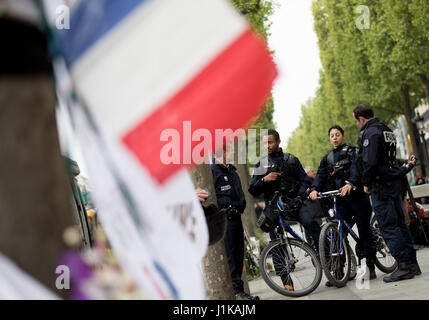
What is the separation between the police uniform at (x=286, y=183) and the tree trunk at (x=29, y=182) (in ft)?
19.0

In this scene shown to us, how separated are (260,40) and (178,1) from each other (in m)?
0.15

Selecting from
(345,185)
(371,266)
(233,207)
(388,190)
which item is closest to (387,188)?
(388,190)

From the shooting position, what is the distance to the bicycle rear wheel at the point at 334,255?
635 centimetres

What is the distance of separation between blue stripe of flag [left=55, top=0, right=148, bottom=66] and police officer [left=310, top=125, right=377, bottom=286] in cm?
575

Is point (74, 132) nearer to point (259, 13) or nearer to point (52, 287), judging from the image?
point (52, 287)

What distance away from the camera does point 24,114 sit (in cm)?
87

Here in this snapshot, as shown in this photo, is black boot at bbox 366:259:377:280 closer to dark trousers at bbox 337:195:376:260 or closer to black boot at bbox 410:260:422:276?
dark trousers at bbox 337:195:376:260

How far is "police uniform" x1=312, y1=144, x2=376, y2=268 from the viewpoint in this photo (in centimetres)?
683

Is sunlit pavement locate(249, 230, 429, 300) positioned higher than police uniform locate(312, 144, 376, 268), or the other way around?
police uniform locate(312, 144, 376, 268)

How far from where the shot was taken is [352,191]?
674cm

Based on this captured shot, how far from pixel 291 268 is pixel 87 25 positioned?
5.57 metres

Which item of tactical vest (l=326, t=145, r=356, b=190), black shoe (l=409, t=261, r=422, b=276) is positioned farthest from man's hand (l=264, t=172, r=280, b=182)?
black shoe (l=409, t=261, r=422, b=276)

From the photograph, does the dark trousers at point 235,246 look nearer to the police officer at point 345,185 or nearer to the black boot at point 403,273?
the police officer at point 345,185

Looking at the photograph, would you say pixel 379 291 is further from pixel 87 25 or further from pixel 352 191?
pixel 87 25
